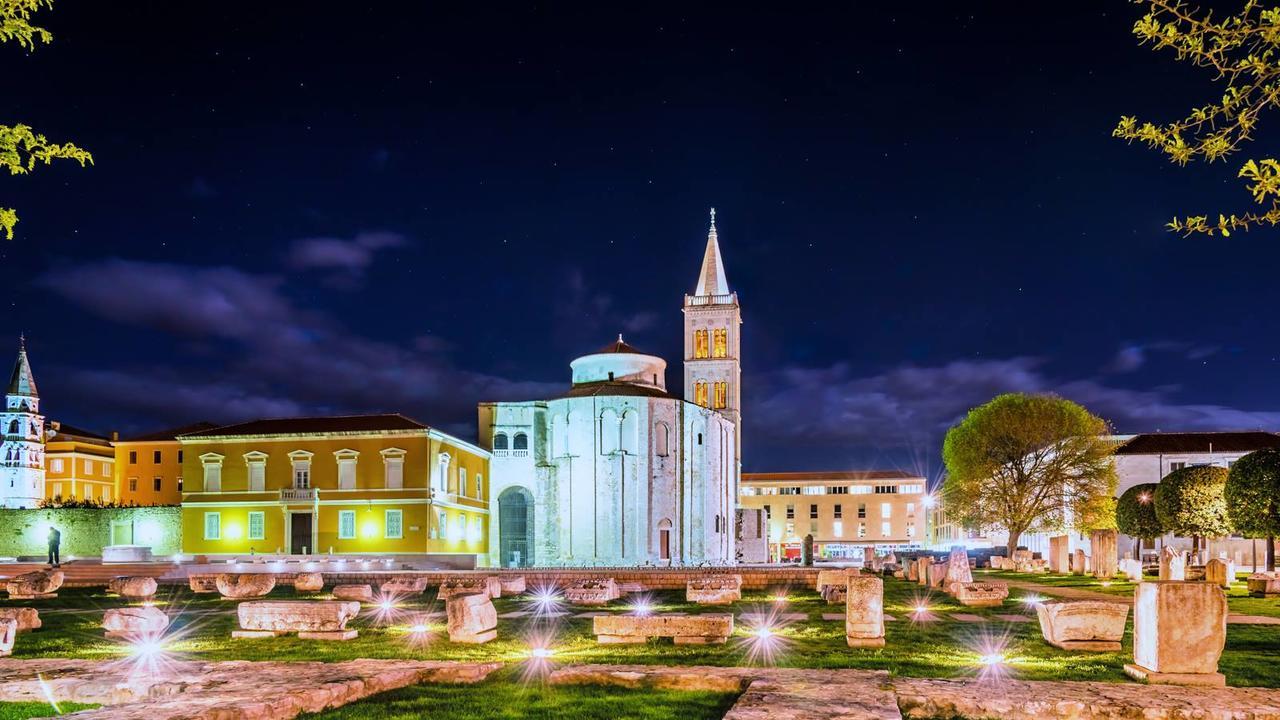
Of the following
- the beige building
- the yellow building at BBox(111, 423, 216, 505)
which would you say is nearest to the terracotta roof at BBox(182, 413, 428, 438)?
the yellow building at BBox(111, 423, 216, 505)

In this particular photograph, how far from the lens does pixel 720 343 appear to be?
8162 centimetres

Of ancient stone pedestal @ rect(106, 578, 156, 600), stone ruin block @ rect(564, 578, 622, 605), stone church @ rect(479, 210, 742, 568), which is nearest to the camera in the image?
Answer: stone ruin block @ rect(564, 578, 622, 605)

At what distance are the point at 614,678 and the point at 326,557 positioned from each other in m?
38.7

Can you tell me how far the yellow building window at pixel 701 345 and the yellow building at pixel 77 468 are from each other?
46437mm

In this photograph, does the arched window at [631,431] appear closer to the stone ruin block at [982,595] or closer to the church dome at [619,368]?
the church dome at [619,368]

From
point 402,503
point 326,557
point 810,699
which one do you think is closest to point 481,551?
point 402,503

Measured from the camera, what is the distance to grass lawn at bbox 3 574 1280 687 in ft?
37.8

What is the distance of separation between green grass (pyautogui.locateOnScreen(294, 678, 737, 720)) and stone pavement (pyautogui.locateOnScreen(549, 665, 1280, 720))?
0.41 metres

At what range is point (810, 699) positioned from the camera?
7996 mm

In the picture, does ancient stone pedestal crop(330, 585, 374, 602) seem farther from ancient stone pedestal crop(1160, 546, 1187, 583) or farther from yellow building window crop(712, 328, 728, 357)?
yellow building window crop(712, 328, 728, 357)

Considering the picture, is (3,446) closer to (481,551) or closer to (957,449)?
(481,551)

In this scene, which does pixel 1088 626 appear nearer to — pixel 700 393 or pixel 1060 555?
pixel 1060 555

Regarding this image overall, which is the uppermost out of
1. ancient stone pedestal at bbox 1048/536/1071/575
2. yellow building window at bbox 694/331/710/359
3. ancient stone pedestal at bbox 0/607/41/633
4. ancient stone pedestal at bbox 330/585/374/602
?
yellow building window at bbox 694/331/710/359

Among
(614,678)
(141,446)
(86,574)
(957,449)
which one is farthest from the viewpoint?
(141,446)
